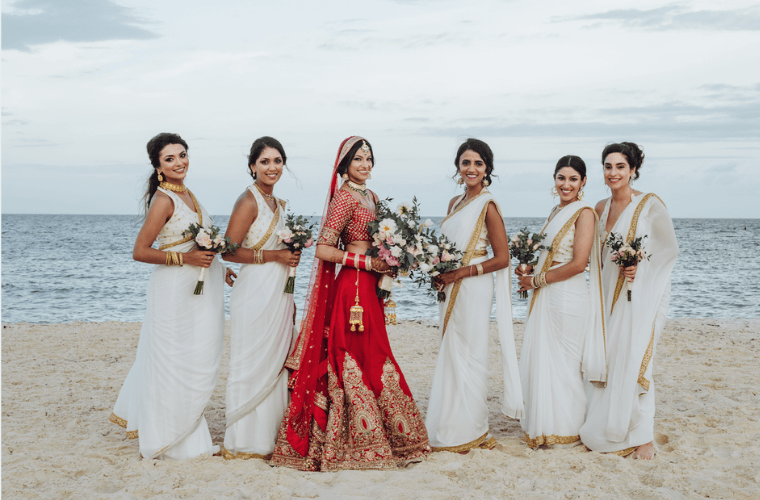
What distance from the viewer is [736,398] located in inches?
261

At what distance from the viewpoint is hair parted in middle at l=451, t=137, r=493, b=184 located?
4957 millimetres

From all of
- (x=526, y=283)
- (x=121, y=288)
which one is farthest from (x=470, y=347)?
(x=121, y=288)

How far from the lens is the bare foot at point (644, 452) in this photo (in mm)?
4867

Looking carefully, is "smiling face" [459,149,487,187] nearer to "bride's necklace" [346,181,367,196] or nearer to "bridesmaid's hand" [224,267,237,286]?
"bride's necklace" [346,181,367,196]

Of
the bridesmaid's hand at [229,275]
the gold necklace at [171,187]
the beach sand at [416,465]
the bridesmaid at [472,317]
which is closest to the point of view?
the beach sand at [416,465]

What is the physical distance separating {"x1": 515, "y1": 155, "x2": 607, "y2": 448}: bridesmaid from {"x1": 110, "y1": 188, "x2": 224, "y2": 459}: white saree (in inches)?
109

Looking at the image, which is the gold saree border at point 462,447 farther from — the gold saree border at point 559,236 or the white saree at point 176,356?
the white saree at point 176,356

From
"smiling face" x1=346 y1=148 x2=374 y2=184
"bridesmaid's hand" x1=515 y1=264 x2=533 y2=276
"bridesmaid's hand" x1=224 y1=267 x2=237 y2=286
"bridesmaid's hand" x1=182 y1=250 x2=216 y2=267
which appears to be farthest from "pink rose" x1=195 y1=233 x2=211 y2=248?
"bridesmaid's hand" x1=515 y1=264 x2=533 y2=276

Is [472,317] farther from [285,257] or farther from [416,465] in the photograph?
[285,257]

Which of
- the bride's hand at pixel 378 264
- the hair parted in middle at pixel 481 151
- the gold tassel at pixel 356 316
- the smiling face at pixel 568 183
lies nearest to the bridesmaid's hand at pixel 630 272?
the smiling face at pixel 568 183

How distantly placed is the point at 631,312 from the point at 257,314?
313 centimetres

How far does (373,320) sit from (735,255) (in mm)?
40686

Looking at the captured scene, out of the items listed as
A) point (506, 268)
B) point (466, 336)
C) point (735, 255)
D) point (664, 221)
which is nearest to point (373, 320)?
point (466, 336)

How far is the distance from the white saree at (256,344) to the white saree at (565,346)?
7.31ft
